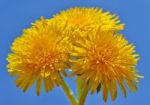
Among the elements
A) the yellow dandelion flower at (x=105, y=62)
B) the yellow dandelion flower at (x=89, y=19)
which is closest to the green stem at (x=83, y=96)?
the yellow dandelion flower at (x=105, y=62)

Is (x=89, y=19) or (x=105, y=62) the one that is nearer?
(x=105, y=62)

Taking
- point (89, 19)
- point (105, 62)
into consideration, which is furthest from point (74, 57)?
point (89, 19)

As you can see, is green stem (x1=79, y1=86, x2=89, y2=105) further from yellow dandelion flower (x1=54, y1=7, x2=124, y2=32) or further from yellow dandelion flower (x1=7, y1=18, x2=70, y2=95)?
yellow dandelion flower (x1=54, y1=7, x2=124, y2=32)

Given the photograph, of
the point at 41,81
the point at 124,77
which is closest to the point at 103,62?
the point at 124,77

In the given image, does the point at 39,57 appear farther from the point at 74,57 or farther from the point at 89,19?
the point at 89,19

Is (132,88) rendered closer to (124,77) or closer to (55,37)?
(124,77)

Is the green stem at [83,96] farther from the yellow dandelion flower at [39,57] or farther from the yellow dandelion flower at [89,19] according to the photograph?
the yellow dandelion flower at [89,19]
